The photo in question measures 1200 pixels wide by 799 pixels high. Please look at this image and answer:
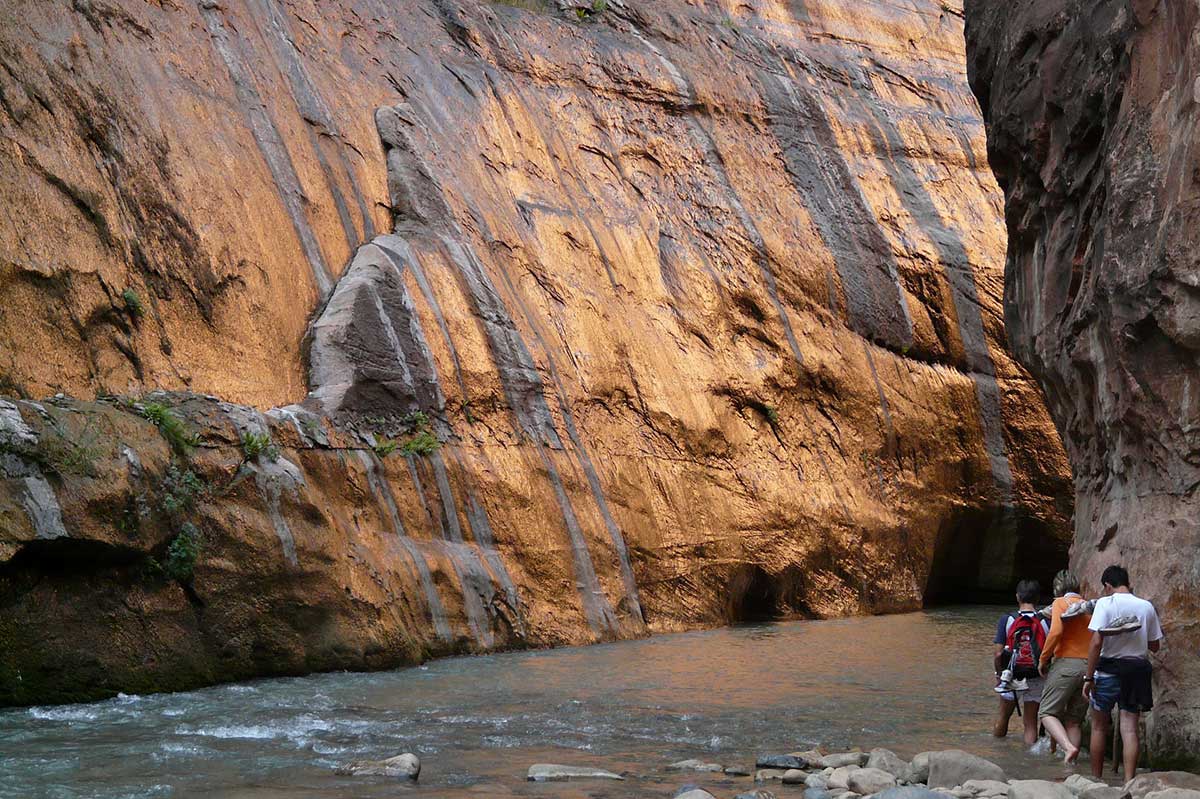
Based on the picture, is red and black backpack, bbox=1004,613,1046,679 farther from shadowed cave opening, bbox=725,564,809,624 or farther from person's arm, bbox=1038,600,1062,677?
shadowed cave opening, bbox=725,564,809,624

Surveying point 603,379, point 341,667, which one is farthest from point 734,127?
point 341,667

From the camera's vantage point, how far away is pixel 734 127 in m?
25.0

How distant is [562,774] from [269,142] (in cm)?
1174

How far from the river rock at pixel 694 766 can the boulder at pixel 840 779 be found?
0.75 meters

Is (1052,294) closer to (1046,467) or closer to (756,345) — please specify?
(756,345)

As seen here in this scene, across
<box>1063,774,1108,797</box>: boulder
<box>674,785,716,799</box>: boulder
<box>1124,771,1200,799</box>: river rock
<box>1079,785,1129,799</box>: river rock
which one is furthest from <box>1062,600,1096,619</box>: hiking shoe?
<box>674,785,716,799</box>: boulder

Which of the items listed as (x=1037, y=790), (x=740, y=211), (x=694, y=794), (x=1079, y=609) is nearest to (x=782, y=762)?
(x=694, y=794)

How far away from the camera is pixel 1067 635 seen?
27.9ft

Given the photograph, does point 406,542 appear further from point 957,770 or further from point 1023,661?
point 957,770

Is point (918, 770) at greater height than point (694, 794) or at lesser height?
lesser

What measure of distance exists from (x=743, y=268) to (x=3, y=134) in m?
13.2

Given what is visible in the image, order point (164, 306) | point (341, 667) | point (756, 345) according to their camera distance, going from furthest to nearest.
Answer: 1. point (756, 345)
2. point (164, 306)
3. point (341, 667)

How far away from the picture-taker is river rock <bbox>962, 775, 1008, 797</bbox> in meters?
6.62

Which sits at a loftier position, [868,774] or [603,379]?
[603,379]
